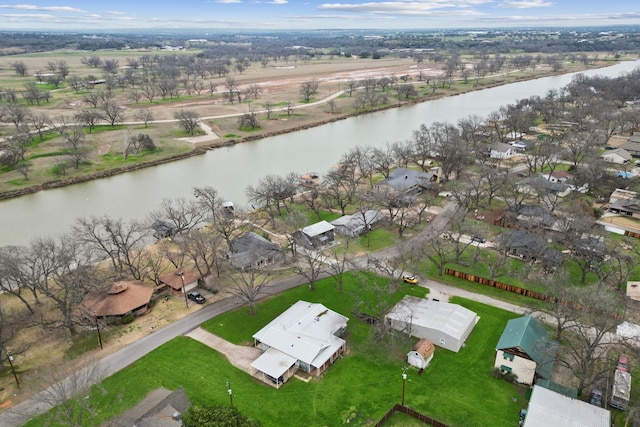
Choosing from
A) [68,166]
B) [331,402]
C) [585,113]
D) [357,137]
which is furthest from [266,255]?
[585,113]

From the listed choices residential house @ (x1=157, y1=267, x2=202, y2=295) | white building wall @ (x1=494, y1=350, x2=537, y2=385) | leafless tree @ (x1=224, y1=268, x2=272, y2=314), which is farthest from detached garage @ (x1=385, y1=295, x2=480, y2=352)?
residential house @ (x1=157, y1=267, x2=202, y2=295)

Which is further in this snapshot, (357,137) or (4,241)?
(357,137)

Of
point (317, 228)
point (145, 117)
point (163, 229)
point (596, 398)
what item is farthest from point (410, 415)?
point (145, 117)

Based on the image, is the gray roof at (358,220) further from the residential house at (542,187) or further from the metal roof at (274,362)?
the metal roof at (274,362)

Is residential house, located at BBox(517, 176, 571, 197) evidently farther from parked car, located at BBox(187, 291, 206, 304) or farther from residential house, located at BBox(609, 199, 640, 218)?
parked car, located at BBox(187, 291, 206, 304)

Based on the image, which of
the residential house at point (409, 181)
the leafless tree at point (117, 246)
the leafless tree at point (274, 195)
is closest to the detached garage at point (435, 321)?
the leafless tree at point (274, 195)

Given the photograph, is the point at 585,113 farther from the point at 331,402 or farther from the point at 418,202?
the point at 331,402
